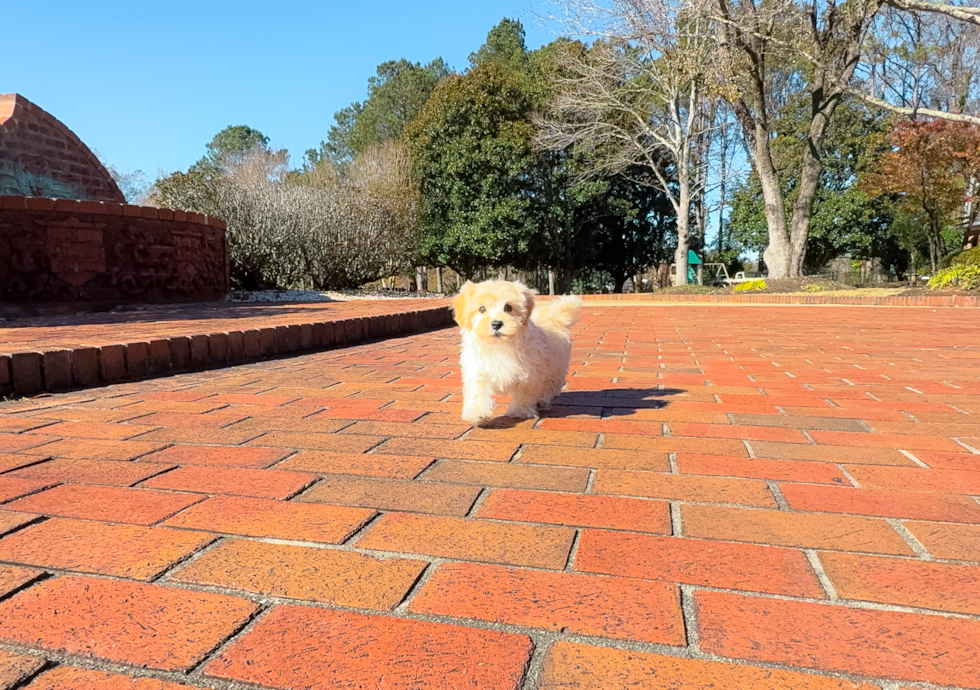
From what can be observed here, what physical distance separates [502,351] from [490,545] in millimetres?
1300

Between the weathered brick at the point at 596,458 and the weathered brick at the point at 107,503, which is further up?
the weathered brick at the point at 107,503

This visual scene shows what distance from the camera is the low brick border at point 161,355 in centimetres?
334

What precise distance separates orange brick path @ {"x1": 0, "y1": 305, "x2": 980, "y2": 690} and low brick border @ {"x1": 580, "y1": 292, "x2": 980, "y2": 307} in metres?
9.07

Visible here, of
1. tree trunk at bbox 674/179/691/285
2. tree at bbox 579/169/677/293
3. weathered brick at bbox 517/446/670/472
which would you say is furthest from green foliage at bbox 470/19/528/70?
weathered brick at bbox 517/446/670/472

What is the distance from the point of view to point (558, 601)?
132 centimetres

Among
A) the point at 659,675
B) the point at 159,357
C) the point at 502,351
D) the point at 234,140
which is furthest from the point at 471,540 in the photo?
the point at 234,140

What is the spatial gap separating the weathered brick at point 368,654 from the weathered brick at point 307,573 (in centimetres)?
7

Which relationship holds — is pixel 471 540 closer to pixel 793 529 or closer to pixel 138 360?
pixel 793 529

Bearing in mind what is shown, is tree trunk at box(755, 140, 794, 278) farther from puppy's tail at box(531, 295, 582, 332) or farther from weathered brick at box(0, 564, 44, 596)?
weathered brick at box(0, 564, 44, 596)

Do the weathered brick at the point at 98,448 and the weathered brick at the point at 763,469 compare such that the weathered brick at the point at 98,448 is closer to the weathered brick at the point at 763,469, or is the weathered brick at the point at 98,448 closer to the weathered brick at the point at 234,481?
the weathered brick at the point at 234,481

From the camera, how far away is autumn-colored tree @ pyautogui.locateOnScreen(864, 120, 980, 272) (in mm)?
18188

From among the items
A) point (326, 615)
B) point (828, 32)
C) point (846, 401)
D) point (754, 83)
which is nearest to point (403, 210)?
point (754, 83)

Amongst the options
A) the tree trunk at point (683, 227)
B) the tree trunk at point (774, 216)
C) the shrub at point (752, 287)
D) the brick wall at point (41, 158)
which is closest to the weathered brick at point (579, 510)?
the brick wall at point (41, 158)

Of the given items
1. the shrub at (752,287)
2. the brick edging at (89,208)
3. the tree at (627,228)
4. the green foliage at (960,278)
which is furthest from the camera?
the tree at (627,228)
